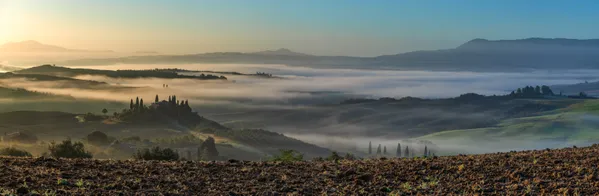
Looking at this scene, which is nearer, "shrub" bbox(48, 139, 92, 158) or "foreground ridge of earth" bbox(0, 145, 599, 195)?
"foreground ridge of earth" bbox(0, 145, 599, 195)

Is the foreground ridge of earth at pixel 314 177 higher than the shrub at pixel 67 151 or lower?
higher

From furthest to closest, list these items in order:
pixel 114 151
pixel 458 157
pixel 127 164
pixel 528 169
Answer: pixel 114 151 < pixel 458 157 < pixel 127 164 < pixel 528 169

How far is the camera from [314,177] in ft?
50.0

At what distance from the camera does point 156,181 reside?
1431cm

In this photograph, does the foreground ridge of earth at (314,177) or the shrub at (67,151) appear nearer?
the foreground ridge of earth at (314,177)

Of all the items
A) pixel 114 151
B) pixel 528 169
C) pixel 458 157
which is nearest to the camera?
pixel 528 169

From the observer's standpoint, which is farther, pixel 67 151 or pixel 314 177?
pixel 67 151

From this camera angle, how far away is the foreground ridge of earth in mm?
13375

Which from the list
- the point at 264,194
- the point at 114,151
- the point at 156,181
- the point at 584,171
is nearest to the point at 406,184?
the point at 264,194

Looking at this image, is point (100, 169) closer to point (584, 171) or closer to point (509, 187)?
point (509, 187)

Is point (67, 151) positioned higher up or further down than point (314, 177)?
further down

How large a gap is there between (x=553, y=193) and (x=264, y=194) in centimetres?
635

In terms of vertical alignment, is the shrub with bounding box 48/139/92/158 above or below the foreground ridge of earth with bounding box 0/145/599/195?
below

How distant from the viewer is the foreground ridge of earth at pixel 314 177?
43.9 feet
